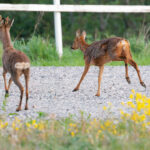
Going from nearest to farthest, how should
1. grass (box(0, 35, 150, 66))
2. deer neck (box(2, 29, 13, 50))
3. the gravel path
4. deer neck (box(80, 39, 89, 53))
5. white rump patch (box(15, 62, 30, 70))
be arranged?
1. white rump patch (box(15, 62, 30, 70))
2. the gravel path
3. deer neck (box(2, 29, 13, 50))
4. deer neck (box(80, 39, 89, 53))
5. grass (box(0, 35, 150, 66))

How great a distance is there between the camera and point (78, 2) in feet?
81.7

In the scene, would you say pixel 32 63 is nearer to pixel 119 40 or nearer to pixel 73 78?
pixel 73 78

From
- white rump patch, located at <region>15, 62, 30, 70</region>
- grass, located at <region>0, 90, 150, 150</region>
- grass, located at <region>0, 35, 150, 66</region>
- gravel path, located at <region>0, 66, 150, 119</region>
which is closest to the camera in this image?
grass, located at <region>0, 90, 150, 150</region>

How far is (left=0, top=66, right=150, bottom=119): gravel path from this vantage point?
5.86 meters

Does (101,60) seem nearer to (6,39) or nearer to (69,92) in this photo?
(69,92)

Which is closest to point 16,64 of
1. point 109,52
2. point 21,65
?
point 21,65

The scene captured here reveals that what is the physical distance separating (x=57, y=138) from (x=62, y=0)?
2054cm

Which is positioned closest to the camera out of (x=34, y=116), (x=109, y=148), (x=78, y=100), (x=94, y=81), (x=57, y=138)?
(x=109, y=148)

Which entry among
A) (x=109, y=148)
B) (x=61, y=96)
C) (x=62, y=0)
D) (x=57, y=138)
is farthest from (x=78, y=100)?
(x=62, y=0)

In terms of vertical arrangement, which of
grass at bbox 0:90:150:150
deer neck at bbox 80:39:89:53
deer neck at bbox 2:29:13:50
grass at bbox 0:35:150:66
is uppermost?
deer neck at bbox 2:29:13:50

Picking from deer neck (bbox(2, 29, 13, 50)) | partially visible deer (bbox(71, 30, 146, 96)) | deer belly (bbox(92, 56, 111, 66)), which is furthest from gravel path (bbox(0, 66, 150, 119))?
deer neck (bbox(2, 29, 13, 50))

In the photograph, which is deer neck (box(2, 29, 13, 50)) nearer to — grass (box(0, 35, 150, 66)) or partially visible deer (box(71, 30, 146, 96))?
partially visible deer (box(71, 30, 146, 96))

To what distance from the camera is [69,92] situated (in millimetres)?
7273

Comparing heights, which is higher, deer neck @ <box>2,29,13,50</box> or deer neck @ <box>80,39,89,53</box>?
deer neck @ <box>2,29,13,50</box>
